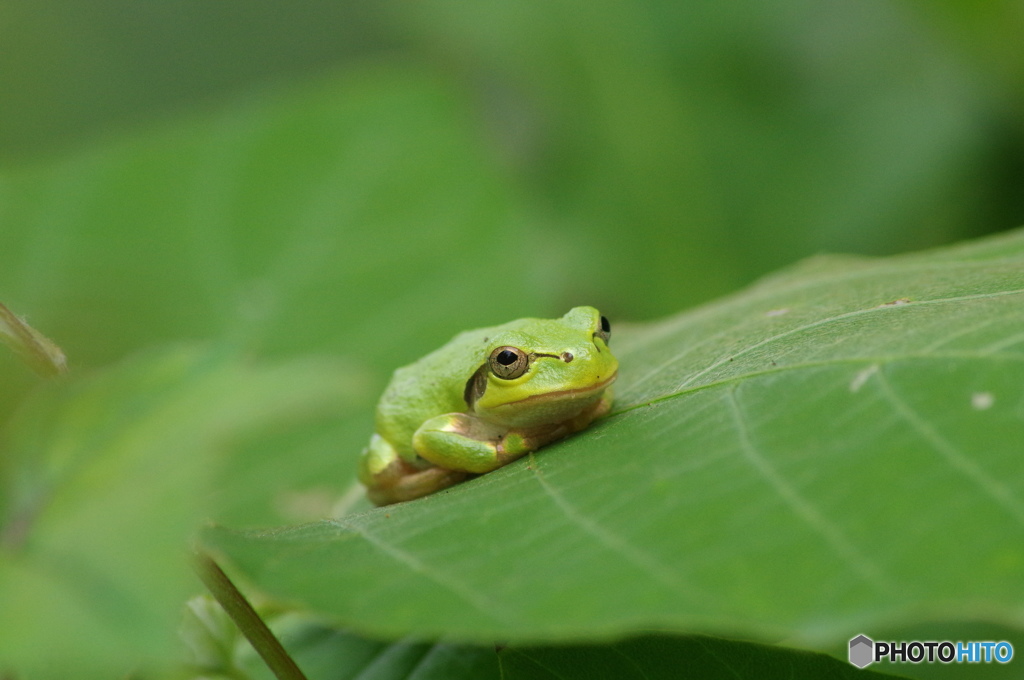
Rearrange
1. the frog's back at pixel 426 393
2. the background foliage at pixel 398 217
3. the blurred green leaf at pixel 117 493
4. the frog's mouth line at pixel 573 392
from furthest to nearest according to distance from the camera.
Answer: the frog's back at pixel 426 393
the frog's mouth line at pixel 573 392
the background foliage at pixel 398 217
the blurred green leaf at pixel 117 493

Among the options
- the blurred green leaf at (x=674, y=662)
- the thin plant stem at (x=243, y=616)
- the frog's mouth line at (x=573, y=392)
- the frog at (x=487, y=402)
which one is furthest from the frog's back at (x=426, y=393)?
the thin plant stem at (x=243, y=616)

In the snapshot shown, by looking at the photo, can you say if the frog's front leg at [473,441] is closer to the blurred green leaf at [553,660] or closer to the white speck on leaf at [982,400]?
→ the blurred green leaf at [553,660]

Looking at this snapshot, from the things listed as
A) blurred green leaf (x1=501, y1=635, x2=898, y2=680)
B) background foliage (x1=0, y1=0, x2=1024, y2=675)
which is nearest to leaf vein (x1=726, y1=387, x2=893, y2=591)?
blurred green leaf (x1=501, y1=635, x2=898, y2=680)

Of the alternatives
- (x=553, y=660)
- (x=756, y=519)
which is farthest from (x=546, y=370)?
(x=756, y=519)

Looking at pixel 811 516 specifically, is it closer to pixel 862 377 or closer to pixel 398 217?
pixel 862 377

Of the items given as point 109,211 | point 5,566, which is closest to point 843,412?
point 5,566

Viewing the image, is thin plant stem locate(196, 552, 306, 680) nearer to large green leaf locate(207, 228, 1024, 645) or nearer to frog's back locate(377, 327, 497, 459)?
large green leaf locate(207, 228, 1024, 645)

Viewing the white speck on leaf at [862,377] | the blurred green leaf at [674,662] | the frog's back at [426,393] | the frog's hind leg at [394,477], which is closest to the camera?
the white speck on leaf at [862,377]
